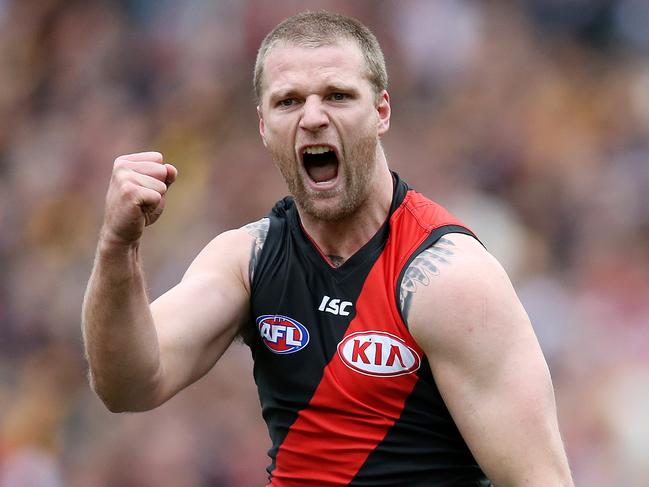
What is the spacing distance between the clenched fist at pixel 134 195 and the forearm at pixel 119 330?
0.07 m

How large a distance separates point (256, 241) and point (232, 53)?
5653mm

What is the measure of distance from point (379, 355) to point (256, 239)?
30.0 inches

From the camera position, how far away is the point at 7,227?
9.98m

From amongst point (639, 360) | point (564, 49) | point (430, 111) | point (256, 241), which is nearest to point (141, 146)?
point (430, 111)

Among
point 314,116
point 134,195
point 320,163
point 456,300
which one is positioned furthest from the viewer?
point 320,163

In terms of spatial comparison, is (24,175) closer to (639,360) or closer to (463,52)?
(463,52)

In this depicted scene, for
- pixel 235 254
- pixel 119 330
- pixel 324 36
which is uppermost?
pixel 324 36

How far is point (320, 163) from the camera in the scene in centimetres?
435

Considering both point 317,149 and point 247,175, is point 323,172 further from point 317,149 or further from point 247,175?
point 247,175

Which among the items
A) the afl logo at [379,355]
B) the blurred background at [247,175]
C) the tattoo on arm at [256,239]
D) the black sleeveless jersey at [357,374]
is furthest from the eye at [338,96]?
the blurred background at [247,175]

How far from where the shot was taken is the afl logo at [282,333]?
163 inches

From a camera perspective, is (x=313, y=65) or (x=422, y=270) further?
(x=313, y=65)

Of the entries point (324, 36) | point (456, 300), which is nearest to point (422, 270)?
point (456, 300)

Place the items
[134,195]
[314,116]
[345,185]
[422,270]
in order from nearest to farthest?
[134,195] → [422,270] → [314,116] → [345,185]
